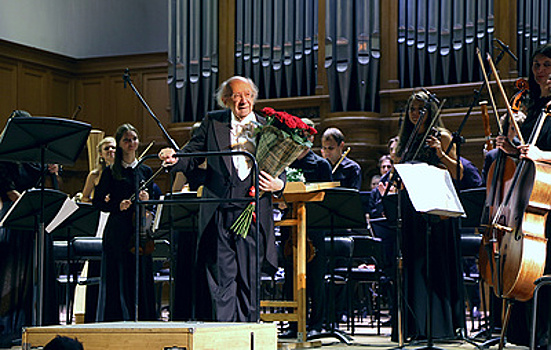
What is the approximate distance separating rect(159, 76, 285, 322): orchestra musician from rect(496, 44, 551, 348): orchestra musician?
4.48 feet

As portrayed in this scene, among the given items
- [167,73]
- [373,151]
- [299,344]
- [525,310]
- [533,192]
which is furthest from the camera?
[167,73]

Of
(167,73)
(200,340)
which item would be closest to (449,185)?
(200,340)

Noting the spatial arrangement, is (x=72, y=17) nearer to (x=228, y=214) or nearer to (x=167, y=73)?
(x=167, y=73)

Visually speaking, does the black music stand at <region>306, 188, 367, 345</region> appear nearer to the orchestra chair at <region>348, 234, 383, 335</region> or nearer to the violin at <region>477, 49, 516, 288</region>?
the orchestra chair at <region>348, 234, 383, 335</region>

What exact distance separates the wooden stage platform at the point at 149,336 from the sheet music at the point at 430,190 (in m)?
1.46

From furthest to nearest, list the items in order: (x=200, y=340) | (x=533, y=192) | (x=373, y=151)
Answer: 1. (x=373, y=151)
2. (x=533, y=192)
3. (x=200, y=340)

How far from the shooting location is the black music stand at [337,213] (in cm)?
575

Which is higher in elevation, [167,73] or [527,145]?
[167,73]

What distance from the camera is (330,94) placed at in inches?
380

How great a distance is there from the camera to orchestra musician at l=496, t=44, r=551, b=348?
15.1 feet

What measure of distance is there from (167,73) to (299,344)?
640 centimetres

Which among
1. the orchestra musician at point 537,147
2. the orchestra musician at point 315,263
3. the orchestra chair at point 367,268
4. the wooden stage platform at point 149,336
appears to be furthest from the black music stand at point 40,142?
the orchestra chair at point 367,268

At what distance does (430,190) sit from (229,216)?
44.2 inches

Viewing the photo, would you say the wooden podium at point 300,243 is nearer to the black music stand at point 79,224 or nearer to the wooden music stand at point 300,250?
the wooden music stand at point 300,250
